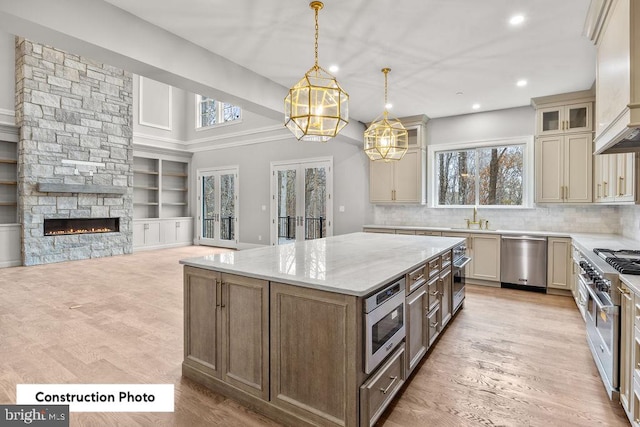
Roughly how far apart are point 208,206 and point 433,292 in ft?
27.4

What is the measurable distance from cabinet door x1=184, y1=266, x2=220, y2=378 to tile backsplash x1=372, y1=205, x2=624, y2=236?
4.66 meters

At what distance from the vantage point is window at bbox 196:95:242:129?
31.6 feet

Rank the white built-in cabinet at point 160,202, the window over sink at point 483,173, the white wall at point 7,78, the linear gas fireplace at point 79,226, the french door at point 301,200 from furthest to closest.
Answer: the white built-in cabinet at point 160,202
the french door at point 301,200
the linear gas fireplace at point 79,226
the white wall at point 7,78
the window over sink at point 483,173

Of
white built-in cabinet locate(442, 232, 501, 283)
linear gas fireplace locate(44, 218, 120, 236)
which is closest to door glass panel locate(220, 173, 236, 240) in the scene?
linear gas fireplace locate(44, 218, 120, 236)

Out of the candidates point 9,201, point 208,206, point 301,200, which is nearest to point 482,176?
point 301,200

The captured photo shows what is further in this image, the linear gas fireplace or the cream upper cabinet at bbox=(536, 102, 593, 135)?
the linear gas fireplace

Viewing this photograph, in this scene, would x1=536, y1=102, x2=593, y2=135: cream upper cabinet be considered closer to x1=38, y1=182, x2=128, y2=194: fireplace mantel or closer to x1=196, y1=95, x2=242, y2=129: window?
x1=196, y1=95, x2=242, y2=129: window

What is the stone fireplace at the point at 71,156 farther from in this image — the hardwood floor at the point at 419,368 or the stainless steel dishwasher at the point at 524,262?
the stainless steel dishwasher at the point at 524,262

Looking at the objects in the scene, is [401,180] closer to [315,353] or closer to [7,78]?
[315,353]

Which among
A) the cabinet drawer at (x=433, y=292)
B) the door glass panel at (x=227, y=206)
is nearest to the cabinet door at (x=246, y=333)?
the cabinet drawer at (x=433, y=292)

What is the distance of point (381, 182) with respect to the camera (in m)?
6.82

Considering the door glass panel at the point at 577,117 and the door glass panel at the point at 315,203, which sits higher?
the door glass panel at the point at 577,117

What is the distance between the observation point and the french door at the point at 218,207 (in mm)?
9484

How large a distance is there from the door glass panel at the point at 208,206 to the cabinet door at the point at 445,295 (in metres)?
7.69
